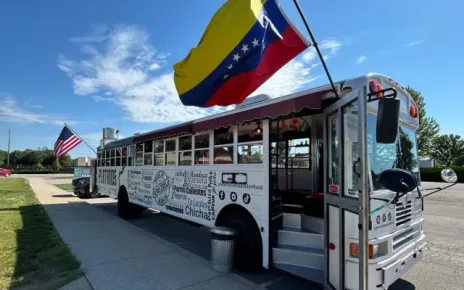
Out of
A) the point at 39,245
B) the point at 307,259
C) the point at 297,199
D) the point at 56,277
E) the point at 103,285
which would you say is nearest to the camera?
the point at 307,259

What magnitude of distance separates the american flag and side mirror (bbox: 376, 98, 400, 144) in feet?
54.8

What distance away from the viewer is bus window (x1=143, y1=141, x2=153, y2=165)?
8.54 meters

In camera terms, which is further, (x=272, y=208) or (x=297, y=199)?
(x=297, y=199)

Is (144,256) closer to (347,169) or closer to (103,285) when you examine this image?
(103,285)

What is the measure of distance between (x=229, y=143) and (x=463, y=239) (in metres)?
5.86

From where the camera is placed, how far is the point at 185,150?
269 inches

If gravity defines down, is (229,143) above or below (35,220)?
above

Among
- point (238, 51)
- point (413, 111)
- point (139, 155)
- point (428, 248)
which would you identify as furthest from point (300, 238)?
point (139, 155)

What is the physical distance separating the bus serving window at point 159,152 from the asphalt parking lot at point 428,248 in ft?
5.87

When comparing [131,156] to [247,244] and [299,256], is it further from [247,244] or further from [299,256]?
[299,256]

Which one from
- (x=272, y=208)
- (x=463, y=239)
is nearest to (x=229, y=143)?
(x=272, y=208)

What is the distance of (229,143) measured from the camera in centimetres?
543

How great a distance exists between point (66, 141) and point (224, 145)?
13844mm

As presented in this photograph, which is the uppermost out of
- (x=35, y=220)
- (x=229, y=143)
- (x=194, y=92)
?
(x=194, y=92)
